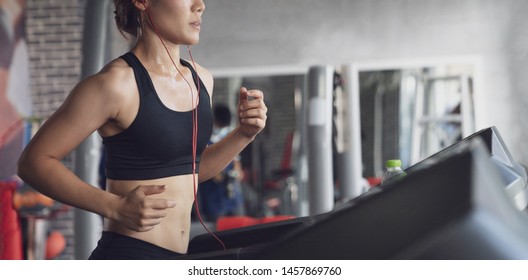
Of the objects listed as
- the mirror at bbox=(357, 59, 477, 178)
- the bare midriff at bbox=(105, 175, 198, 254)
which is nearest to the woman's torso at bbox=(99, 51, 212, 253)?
the bare midriff at bbox=(105, 175, 198, 254)

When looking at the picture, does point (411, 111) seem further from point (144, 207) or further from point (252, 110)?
point (144, 207)

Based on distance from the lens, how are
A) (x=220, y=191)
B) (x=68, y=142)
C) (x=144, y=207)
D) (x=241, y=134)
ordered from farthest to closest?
(x=220, y=191) < (x=241, y=134) < (x=68, y=142) < (x=144, y=207)

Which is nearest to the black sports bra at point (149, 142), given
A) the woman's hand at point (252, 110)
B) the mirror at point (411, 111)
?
the woman's hand at point (252, 110)

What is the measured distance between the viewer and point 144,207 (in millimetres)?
1059

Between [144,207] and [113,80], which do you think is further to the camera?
[113,80]

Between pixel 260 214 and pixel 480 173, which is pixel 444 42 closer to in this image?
pixel 260 214

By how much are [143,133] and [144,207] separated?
0.25 meters

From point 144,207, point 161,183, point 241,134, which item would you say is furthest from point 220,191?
point 144,207

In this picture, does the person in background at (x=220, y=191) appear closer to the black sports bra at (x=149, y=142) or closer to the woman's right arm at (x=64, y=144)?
the black sports bra at (x=149, y=142)

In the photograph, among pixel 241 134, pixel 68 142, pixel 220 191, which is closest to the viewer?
pixel 68 142

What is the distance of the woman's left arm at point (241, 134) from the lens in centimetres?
136

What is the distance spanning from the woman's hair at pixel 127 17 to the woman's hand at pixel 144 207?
0.48 m
